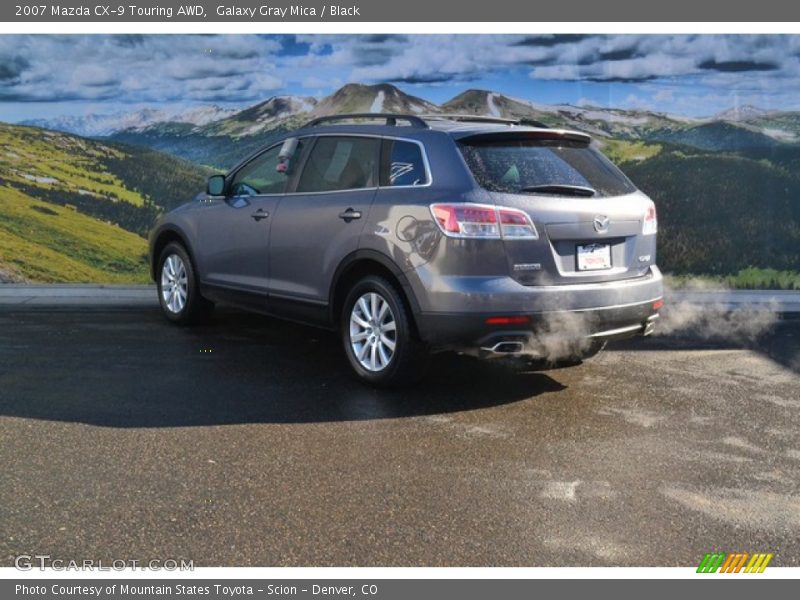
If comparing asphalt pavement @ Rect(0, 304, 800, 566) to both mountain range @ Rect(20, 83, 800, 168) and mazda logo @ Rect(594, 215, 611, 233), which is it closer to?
mazda logo @ Rect(594, 215, 611, 233)

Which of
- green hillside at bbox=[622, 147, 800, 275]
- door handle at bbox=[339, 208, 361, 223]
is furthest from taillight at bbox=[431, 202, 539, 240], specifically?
green hillside at bbox=[622, 147, 800, 275]

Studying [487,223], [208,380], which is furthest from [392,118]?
[208,380]

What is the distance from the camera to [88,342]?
8.23 m

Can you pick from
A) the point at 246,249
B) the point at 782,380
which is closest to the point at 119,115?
the point at 246,249

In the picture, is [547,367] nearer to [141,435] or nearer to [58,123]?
[141,435]

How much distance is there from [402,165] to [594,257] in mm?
1399

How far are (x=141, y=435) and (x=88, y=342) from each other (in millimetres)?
2943

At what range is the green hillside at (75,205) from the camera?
11.1 metres

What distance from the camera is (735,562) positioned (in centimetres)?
402

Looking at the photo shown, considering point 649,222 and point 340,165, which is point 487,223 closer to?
point 649,222

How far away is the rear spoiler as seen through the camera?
20.9 feet

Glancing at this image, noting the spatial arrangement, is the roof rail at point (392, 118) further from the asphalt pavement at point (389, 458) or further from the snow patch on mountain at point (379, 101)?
the snow patch on mountain at point (379, 101)

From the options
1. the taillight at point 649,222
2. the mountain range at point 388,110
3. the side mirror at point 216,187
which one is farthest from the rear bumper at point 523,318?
the mountain range at point 388,110
